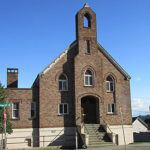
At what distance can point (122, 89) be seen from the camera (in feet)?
91.9

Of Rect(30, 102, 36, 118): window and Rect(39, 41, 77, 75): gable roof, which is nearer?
Rect(30, 102, 36, 118): window

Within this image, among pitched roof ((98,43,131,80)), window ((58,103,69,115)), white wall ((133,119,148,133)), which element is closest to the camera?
window ((58,103,69,115))

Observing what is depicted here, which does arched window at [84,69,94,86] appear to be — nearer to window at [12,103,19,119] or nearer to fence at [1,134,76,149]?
fence at [1,134,76,149]

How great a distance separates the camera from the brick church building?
24688mm

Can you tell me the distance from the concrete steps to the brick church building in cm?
18

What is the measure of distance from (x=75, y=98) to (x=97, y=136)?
4.50 metres

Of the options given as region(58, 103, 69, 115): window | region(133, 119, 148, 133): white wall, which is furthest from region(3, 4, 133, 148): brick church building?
region(133, 119, 148, 133): white wall

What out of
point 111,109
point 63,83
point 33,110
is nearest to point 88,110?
point 111,109

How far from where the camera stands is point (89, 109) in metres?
27.0

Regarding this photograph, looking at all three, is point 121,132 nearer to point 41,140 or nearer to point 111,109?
point 111,109

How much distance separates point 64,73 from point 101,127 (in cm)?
680

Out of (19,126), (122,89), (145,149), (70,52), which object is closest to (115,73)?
(122,89)

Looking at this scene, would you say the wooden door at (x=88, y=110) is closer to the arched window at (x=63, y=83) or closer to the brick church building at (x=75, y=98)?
the brick church building at (x=75, y=98)

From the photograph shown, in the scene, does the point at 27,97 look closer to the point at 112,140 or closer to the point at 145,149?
the point at 112,140
